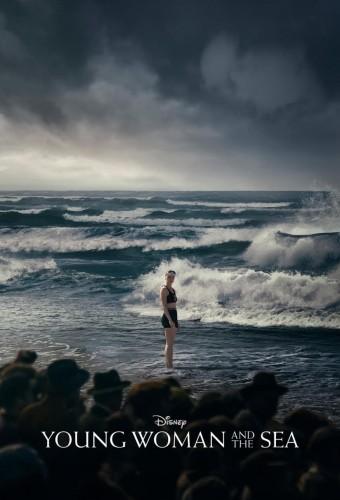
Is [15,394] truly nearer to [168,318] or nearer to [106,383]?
[106,383]

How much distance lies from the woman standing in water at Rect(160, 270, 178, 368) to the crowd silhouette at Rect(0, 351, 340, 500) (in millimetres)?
3202

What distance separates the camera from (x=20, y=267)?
16.9 meters

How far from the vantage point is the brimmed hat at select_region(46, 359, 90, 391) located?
3.54 m

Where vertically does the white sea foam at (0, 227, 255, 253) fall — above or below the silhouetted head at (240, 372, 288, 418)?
below

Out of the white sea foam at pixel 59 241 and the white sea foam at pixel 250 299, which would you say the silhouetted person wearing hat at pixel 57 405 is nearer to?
the white sea foam at pixel 250 299

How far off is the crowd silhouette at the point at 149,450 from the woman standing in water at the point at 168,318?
320 centimetres

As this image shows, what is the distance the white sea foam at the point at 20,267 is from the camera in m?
15.2

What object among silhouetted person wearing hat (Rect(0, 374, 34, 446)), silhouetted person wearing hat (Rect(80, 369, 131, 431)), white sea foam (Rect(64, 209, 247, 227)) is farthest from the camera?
white sea foam (Rect(64, 209, 247, 227))

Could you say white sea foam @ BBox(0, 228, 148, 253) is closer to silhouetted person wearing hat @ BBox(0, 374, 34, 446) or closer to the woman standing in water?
the woman standing in water

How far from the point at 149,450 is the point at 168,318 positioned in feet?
12.9

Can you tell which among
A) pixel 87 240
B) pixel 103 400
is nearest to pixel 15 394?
pixel 103 400

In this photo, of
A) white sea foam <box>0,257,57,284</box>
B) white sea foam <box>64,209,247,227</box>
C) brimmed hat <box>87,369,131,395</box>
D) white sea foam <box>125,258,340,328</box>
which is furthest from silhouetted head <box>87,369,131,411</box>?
white sea foam <box>64,209,247,227</box>

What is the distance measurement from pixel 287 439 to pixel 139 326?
6.30 m

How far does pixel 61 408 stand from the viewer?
343cm
